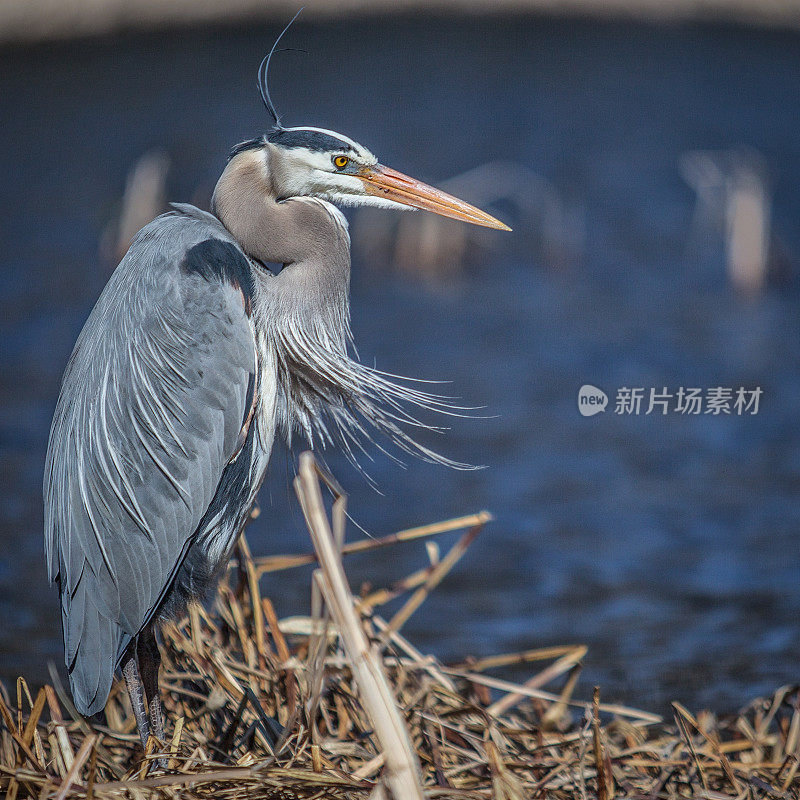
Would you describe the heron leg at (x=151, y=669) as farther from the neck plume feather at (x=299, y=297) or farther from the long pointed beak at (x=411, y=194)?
the long pointed beak at (x=411, y=194)

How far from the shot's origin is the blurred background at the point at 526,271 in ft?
13.2

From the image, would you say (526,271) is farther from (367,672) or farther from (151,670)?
(367,672)

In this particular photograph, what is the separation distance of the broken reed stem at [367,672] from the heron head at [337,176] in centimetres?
95

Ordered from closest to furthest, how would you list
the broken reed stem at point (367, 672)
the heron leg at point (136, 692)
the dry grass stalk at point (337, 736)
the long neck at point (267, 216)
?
the broken reed stem at point (367, 672), the dry grass stalk at point (337, 736), the heron leg at point (136, 692), the long neck at point (267, 216)

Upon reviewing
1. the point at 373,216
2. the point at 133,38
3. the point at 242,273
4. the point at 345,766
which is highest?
the point at 133,38

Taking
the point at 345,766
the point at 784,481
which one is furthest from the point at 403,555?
the point at 345,766

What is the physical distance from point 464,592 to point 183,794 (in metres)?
2.61

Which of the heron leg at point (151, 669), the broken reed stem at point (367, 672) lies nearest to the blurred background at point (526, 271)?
the heron leg at point (151, 669)

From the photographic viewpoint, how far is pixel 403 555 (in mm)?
4238

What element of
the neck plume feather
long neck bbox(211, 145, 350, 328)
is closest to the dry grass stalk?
the neck plume feather

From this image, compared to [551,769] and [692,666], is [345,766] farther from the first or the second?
[692,666]
